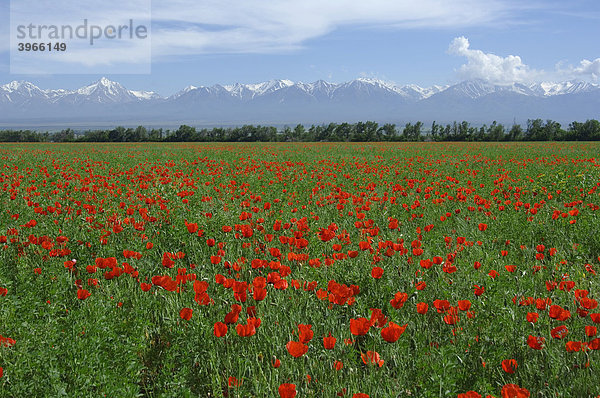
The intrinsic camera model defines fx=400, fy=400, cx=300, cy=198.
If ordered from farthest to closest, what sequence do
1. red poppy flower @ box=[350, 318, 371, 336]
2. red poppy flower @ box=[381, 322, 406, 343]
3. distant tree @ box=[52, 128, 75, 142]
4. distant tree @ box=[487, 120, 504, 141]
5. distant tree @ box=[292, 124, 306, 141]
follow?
distant tree @ box=[292, 124, 306, 141], distant tree @ box=[52, 128, 75, 142], distant tree @ box=[487, 120, 504, 141], red poppy flower @ box=[350, 318, 371, 336], red poppy flower @ box=[381, 322, 406, 343]

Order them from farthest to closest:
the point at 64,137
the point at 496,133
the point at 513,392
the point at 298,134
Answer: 1. the point at 298,134
2. the point at 64,137
3. the point at 496,133
4. the point at 513,392

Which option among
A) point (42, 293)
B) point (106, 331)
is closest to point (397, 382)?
point (106, 331)

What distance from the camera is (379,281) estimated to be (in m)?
3.51

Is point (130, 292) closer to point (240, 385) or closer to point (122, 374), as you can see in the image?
point (122, 374)

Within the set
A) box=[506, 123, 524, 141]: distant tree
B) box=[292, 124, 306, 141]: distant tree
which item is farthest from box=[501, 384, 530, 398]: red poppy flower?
box=[506, 123, 524, 141]: distant tree

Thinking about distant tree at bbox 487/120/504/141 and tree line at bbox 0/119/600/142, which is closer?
tree line at bbox 0/119/600/142

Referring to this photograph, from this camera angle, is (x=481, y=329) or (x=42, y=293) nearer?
(x=481, y=329)

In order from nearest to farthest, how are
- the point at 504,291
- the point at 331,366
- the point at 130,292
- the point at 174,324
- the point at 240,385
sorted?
1. the point at 240,385
2. the point at 331,366
3. the point at 174,324
4. the point at 504,291
5. the point at 130,292

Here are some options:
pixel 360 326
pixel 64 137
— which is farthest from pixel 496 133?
pixel 64 137

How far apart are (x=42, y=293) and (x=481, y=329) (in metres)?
3.35

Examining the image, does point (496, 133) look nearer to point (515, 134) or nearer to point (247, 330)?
point (515, 134)

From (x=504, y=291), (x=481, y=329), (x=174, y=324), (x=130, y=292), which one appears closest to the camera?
(x=481, y=329)

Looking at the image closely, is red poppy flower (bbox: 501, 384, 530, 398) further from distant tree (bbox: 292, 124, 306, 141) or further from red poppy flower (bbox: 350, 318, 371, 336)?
distant tree (bbox: 292, 124, 306, 141)

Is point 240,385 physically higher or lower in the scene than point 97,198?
lower
